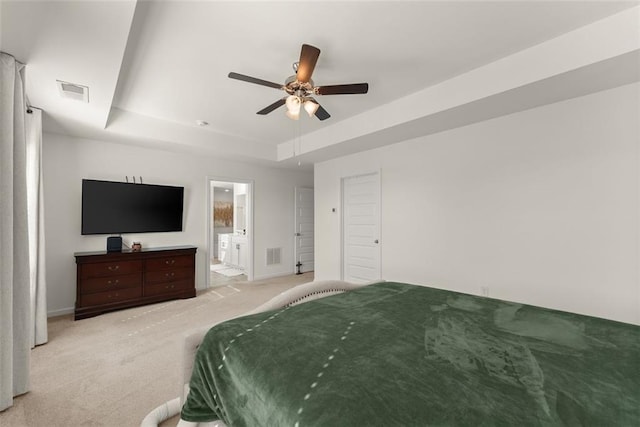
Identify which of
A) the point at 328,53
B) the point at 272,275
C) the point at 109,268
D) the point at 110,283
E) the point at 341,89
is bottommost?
the point at 272,275

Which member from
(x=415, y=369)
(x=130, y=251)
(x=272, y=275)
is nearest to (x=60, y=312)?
(x=130, y=251)

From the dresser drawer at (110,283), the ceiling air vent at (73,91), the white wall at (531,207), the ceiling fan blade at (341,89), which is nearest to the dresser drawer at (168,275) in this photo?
the dresser drawer at (110,283)

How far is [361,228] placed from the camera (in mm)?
4672

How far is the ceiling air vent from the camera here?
2444 mm

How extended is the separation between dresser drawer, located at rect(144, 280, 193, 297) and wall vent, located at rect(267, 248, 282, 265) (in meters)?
1.82

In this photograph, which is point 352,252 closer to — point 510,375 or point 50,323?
point 510,375

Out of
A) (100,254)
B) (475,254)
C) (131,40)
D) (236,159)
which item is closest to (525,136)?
(475,254)

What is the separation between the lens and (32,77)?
2.29 metres

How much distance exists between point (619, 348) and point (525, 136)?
233 centimetres

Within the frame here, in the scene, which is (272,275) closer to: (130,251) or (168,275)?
(168,275)

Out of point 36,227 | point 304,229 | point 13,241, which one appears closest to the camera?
point 13,241

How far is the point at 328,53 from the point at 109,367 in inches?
128

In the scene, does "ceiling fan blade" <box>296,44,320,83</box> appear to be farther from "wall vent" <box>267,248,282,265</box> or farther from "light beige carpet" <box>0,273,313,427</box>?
"wall vent" <box>267,248,282,265</box>

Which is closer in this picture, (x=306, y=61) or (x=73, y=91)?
(x=306, y=61)
